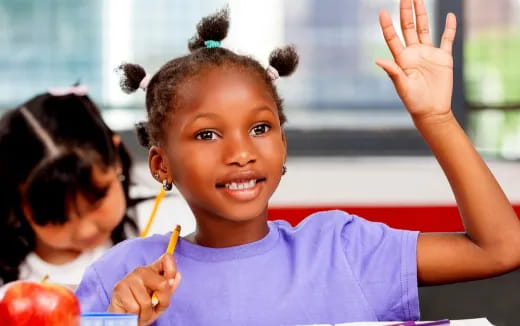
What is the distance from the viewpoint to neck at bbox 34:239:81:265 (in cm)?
211

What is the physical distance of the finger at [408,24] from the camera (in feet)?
3.84

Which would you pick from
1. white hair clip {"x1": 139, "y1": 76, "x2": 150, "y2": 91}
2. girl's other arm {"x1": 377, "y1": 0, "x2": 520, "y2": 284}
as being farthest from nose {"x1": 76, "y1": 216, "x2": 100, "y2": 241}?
girl's other arm {"x1": 377, "y1": 0, "x2": 520, "y2": 284}

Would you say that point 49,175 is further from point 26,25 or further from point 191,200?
point 191,200

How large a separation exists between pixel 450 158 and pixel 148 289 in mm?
383

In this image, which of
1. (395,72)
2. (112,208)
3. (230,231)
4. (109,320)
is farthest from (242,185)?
(112,208)

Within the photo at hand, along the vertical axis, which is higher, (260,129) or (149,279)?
(260,129)

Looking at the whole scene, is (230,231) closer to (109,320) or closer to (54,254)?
(109,320)

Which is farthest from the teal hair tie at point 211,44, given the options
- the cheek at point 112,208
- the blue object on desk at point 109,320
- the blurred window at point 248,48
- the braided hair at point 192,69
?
the blurred window at point 248,48

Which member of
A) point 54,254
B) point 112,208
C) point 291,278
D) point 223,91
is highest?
point 223,91

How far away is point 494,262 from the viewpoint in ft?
3.83

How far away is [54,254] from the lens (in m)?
2.13

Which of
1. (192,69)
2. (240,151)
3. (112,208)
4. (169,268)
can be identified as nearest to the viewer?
(169,268)

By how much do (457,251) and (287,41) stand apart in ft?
5.48

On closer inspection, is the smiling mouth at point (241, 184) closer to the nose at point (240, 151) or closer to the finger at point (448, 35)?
the nose at point (240, 151)
